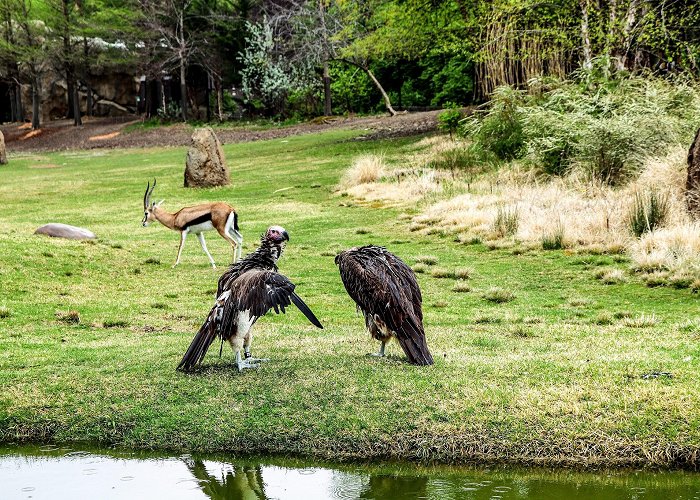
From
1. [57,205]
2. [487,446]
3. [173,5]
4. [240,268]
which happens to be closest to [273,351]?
[240,268]

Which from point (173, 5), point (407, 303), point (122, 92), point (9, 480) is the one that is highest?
point (173, 5)

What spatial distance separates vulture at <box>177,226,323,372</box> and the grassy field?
0.90 feet

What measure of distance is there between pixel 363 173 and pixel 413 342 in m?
15.8

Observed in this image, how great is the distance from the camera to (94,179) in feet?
90.4

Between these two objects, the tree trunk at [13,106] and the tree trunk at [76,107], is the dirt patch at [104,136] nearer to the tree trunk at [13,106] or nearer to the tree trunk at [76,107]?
the tree trunk at [76,107]

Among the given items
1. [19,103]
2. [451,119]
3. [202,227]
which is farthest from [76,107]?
[202,227]

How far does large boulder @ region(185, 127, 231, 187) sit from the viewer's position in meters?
23.9

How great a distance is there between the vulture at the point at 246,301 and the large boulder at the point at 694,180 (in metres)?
8.37


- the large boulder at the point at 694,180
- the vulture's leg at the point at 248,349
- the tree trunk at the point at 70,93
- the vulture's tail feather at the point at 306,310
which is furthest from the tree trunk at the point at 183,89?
the vulture's tail feather at the point at 306,310

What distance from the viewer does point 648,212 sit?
1280cm

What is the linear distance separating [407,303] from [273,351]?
1635mm

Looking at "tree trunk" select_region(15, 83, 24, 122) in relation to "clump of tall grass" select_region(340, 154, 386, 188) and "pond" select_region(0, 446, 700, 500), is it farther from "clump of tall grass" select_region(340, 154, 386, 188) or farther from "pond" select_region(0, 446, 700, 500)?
"pond" select_region(0, 446, 700, 500)

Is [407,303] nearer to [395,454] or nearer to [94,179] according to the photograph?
[395,454]

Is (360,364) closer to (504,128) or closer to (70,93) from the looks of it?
(504,128)
